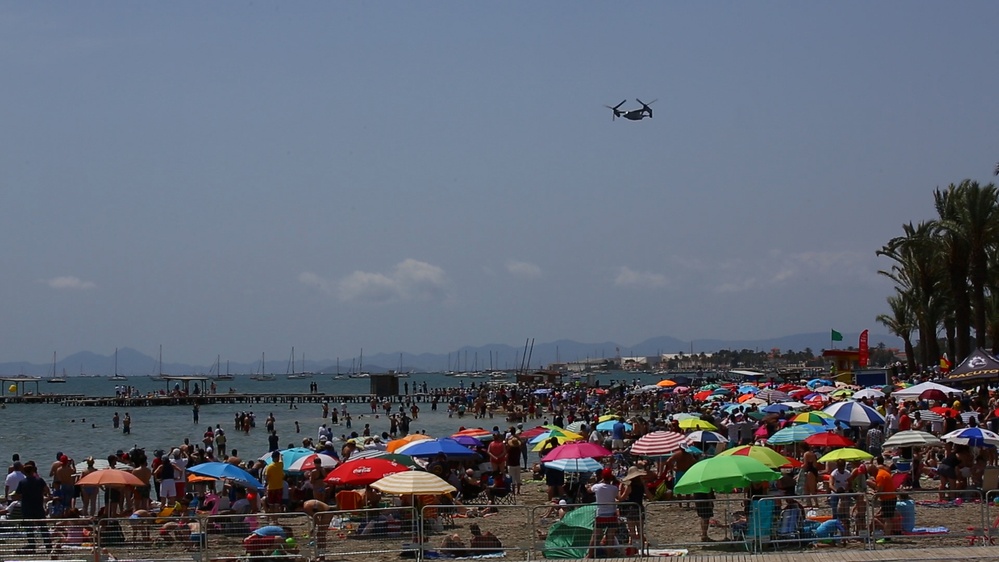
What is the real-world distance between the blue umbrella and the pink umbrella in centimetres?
13

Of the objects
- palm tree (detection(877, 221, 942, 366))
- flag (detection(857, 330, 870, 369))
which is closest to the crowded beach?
palm tree (detection(877, 221, 942, 366))

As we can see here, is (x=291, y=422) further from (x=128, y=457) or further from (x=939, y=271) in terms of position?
(x=128, y=457)

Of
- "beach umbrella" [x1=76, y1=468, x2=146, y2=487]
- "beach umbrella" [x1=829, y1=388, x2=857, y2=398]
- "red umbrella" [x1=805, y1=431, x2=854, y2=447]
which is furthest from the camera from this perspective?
"beach umbrella" [x1=829, y1=388, x2=857, y2=398]

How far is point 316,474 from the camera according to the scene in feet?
63.0

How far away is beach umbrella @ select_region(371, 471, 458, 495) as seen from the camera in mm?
14727

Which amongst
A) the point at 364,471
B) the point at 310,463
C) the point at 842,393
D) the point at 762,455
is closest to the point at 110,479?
the point at 310,463

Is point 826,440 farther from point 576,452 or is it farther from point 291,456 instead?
point 291,456

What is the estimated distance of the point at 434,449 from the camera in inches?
811

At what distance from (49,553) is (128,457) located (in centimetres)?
874

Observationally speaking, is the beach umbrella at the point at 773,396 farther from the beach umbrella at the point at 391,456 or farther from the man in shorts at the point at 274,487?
the man in shorts at the point at 274,487

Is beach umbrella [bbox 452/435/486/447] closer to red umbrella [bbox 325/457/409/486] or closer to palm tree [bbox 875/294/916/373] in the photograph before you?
red umbrella [bbox 325/457/409/486]

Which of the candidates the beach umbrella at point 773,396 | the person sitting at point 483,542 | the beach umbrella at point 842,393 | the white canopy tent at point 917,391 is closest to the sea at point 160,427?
the beach umbrella at point 773,396

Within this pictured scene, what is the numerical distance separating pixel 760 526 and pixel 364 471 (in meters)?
6.36

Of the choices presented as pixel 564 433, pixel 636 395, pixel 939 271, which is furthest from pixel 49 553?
pixel 636 395
